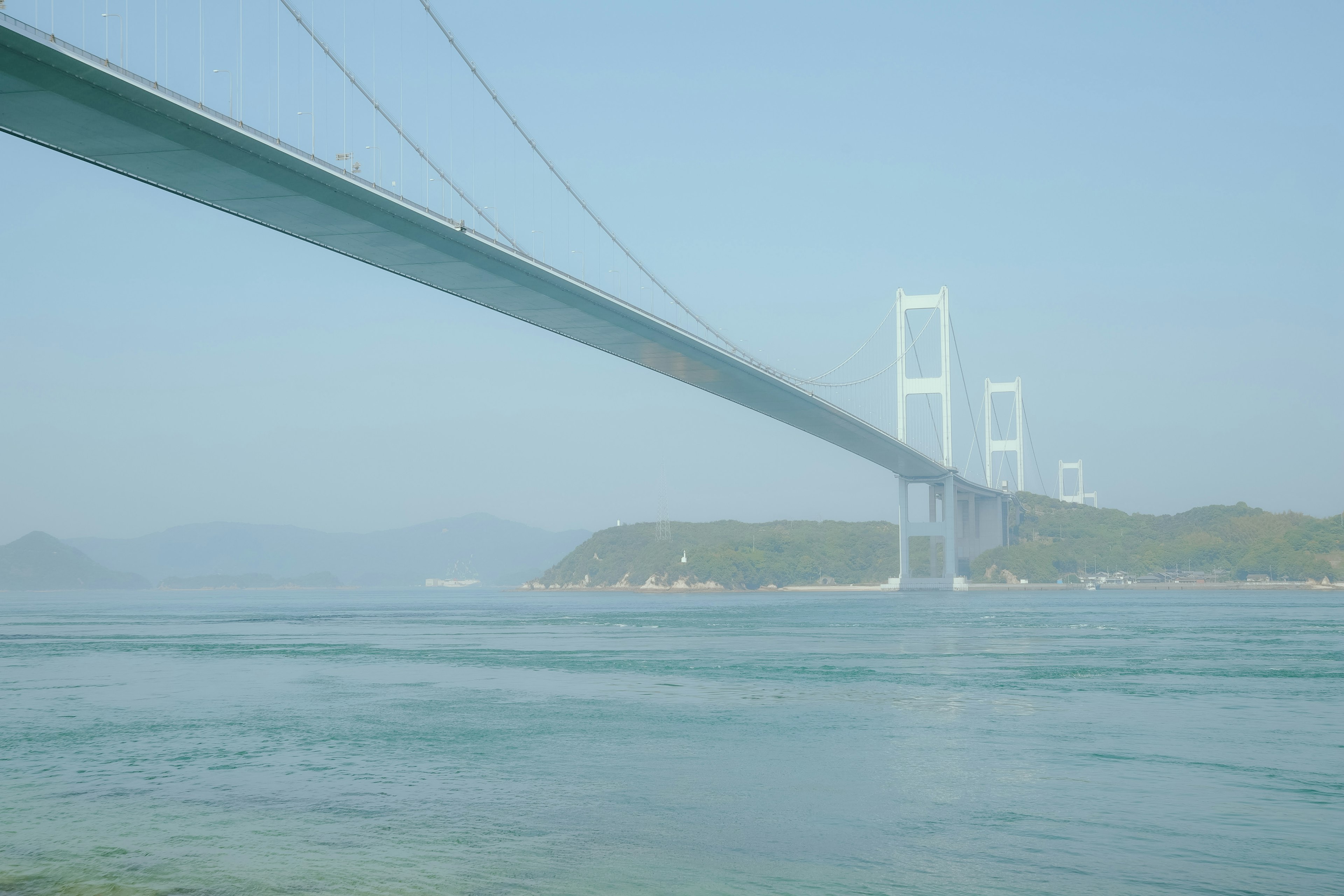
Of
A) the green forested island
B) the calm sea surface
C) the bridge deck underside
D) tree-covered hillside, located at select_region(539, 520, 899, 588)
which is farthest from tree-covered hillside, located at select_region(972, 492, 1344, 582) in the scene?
the calm sea surface

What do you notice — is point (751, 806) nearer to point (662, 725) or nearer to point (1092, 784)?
point (1092, 784)

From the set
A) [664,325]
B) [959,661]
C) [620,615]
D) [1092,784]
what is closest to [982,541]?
[620,615]

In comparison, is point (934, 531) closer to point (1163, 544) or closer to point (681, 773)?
point (1163, 544)

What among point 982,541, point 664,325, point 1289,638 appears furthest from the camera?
point 982,541

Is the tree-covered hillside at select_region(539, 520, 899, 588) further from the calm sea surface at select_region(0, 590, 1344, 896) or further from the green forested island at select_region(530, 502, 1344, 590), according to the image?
the calm sea surface at select_region(0, 590, 1344, 896)

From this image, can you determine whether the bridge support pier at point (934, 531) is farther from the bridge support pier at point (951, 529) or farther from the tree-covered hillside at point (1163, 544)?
the tree-covered hillside at point (1163, 544)

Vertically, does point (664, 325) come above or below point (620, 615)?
above

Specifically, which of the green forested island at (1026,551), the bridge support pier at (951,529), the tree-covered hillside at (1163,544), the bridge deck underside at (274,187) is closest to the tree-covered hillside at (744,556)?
the green forested island at (1026,551)

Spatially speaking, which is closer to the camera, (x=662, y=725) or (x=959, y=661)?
(x=662, y=725)
